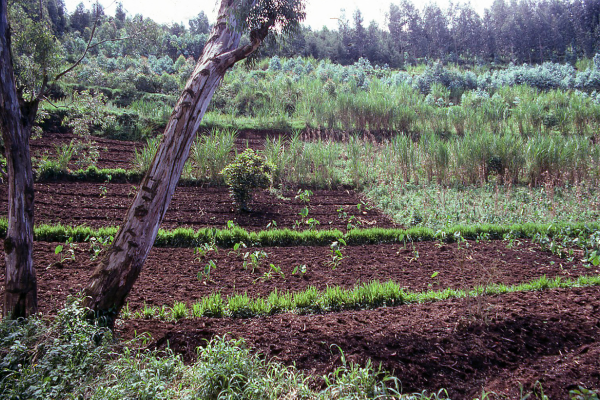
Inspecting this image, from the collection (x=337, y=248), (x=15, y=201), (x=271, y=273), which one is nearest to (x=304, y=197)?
(x=337, y=248)

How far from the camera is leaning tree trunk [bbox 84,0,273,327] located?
11.1ft

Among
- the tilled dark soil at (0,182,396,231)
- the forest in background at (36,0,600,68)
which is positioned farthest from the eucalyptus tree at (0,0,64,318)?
the forest in background at (36,0,600,68)

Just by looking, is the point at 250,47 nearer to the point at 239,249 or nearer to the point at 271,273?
the point at 271,273

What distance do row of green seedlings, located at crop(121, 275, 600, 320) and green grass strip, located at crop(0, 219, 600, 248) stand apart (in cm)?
141

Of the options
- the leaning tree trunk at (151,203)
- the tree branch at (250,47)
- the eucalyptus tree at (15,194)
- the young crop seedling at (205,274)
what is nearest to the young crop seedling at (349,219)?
the young crop seedling at (205,274)

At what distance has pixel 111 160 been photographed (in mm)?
9031

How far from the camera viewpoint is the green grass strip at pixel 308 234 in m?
5.64

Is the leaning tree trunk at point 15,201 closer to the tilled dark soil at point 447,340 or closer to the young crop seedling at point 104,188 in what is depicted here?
the tilled dark soil at point 447,340

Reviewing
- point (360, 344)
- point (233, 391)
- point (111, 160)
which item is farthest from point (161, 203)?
point (111, 160)

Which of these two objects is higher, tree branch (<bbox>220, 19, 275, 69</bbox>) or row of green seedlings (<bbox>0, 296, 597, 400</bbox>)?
tree branch (<bbox>220, 19, 275, 69</bbox>)

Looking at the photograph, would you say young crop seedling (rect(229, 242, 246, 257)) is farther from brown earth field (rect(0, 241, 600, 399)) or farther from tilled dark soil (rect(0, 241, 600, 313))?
brown earth field (rect(0, 241, 600, 399))

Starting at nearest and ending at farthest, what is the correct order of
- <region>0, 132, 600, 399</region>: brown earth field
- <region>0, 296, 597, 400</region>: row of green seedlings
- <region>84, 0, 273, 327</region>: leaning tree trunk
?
<region>0, 296, 597, 400</region>: row of green seedlings < <region>0, 132, 600, 399</region>: brown earth field < <region>84, 0, 273, 327</region>: leaning tree trunk

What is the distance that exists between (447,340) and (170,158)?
2.71 metres

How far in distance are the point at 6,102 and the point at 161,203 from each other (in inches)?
53.7
